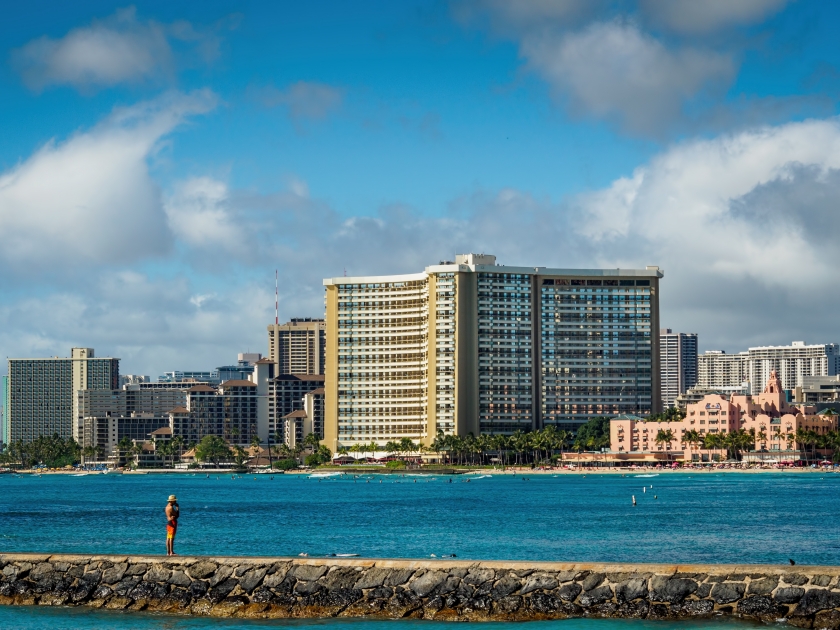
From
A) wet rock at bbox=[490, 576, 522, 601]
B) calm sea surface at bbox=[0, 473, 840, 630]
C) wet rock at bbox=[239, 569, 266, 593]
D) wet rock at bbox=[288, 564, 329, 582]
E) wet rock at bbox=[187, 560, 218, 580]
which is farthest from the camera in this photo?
calm sea surface at bbox=[0, 473, 840, 630]

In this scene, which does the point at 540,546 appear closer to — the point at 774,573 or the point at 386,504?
the point at 774,573

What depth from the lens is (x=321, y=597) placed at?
32.8 m

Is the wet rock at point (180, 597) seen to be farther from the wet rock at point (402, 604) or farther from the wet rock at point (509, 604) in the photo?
the wet rock at point (509, 604)

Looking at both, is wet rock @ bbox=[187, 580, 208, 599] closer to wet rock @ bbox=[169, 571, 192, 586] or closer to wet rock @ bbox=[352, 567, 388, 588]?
wet rock @ bbox=[169, 571, 192, 586]

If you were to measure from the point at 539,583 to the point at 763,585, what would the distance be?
5316mm

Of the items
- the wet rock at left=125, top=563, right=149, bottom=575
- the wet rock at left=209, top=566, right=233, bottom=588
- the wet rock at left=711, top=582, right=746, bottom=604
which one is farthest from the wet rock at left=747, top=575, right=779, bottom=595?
the wet rock at left=125, top=563, right=149, bottom=575

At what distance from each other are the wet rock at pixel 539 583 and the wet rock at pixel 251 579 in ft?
22.1

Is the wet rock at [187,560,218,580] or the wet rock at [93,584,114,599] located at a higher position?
the wet rock at [187,560,218,580]

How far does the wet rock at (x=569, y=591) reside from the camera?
31.5 metres

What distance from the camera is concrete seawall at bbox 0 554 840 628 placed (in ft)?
99.8

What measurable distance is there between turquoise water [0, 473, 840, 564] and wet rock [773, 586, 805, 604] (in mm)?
26735

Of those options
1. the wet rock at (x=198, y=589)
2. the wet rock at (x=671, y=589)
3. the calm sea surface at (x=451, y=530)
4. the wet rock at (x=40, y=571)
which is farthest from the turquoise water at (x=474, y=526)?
the wet rock at (x=198, y=589)

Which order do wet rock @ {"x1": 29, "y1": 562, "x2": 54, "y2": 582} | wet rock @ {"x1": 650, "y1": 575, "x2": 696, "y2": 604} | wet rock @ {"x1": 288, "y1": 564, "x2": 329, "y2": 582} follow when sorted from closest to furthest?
wet rock @ {"x1": 650, "y1": 575, "x2": 696, "y2": 604}, wet rock @ {"x1": 288, "y1": 564, "x2": 329, "y2": 582}, wet rock @ {"x1": 29, "y1": 562, "x2": 54, "y2": 582}

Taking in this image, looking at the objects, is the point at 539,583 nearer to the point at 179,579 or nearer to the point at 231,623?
the point at 231,623
